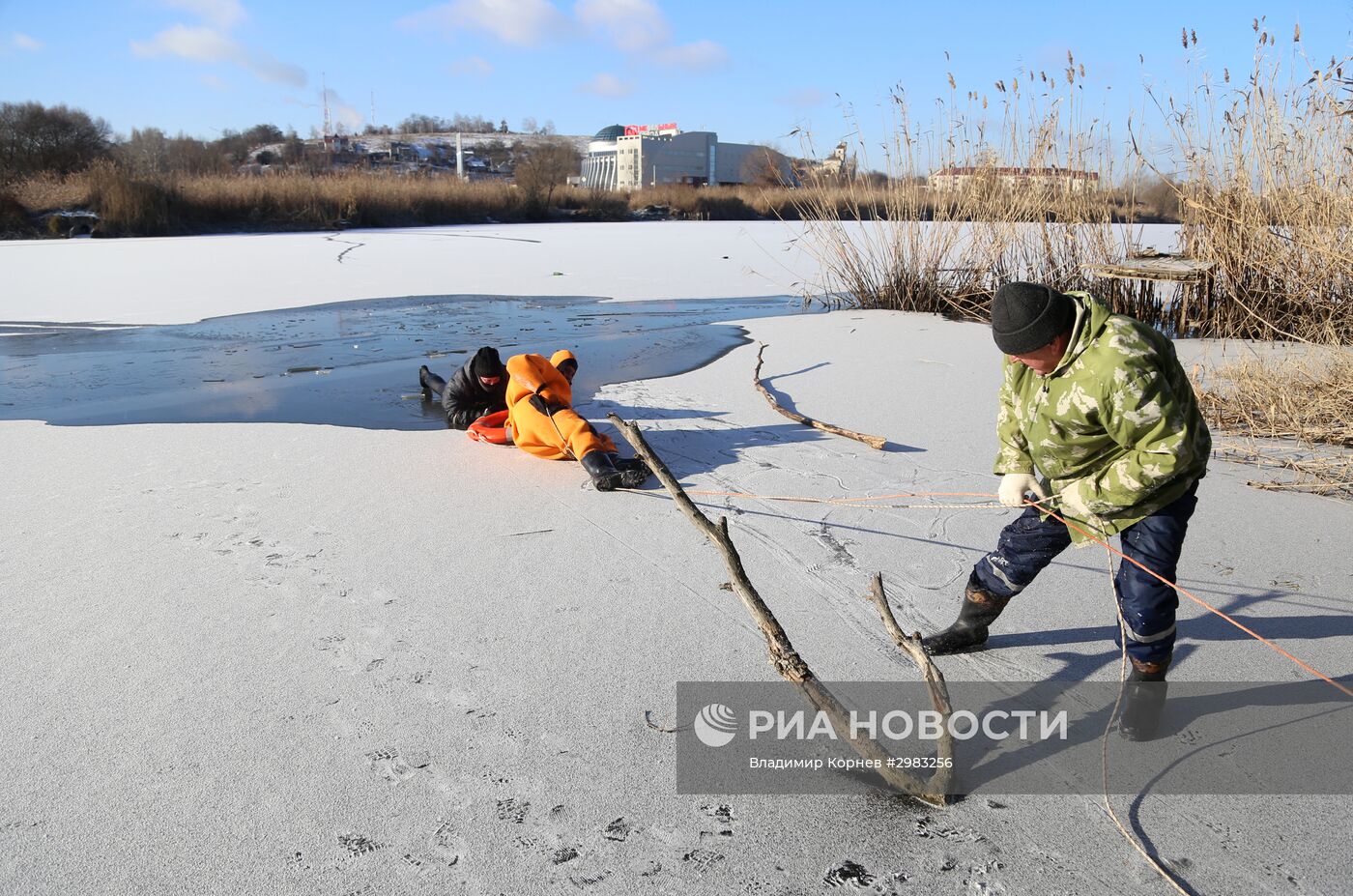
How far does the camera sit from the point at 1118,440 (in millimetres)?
1966

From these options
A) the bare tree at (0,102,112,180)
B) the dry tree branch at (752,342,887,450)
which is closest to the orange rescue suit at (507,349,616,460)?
the dry tree branch at (752,342,887,450)

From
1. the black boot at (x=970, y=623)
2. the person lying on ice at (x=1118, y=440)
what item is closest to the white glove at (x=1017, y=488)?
the person lying on ice at (x=1118, y=440)

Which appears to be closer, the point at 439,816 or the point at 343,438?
the point at 439,816

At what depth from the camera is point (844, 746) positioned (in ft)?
6.51

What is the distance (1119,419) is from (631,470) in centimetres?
205

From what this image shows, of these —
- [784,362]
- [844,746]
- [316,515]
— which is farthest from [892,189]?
[844,746]

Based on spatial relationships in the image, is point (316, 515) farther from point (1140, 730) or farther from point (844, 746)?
point (1140, 730)

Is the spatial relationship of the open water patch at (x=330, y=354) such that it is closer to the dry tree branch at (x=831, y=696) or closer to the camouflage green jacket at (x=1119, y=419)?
the dry tree branch at (x=831, y=696)

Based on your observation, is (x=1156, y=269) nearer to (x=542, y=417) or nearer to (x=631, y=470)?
(x=631, y=470)

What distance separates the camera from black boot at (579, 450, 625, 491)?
3.58 m

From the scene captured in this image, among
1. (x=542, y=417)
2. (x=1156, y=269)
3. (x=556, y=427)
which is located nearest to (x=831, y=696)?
(x=556, y=427)

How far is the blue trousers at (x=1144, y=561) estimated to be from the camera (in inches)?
78.7

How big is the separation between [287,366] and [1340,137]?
637 centimetres

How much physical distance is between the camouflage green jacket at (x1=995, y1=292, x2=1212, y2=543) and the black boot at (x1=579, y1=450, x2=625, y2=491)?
180cm
